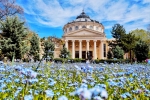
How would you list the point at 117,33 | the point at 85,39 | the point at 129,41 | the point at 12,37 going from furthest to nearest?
the point at 85,39 < the point at 117,33 < the point at 129,41 < the point at 12,37

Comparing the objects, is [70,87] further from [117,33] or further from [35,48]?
[117,33]

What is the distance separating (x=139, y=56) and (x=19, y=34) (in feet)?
54.1

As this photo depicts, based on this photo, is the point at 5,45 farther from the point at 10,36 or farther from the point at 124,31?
the point at 124,31

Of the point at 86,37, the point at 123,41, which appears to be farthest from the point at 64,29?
the point at 123,41

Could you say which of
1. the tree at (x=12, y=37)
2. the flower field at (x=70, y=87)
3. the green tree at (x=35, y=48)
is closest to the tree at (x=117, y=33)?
the green tree at (x=35, y=48)

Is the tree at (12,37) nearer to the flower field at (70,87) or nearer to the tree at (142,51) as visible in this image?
the flower field at (70,87)

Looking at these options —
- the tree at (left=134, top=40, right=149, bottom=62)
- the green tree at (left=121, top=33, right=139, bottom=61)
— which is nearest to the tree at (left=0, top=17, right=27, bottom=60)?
the tree at (left=134, top=40, right=149, bottom=62)

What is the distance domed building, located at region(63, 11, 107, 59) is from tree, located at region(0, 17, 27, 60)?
27.7 m

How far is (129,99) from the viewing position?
2625 mm

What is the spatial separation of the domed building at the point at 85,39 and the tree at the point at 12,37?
27712 mm

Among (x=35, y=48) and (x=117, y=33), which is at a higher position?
(x=117, y=33)

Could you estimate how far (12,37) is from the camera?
18.1m

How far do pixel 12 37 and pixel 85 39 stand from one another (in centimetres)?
2946

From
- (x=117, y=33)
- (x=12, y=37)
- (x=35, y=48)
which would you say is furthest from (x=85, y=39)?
(x=12, y=37)
